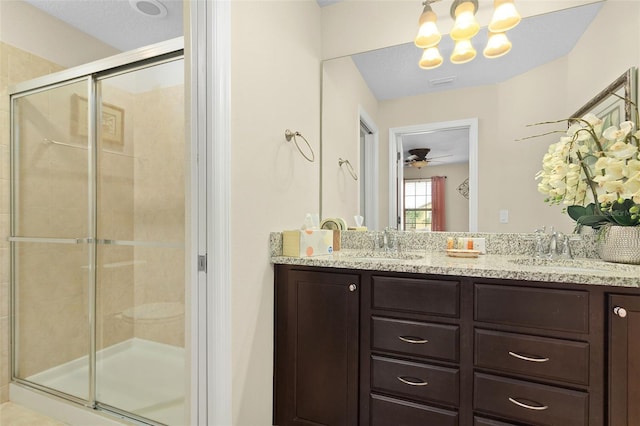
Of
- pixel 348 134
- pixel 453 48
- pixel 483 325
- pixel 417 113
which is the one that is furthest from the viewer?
pixel 348 134

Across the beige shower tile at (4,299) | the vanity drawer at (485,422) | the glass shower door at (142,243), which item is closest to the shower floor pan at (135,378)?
the glass shower door at (142,243)

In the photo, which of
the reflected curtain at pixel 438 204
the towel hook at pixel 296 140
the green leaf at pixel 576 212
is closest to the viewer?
the green leaf at pixel 576 212

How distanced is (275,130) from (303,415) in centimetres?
139

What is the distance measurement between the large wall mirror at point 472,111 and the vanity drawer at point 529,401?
32.2 inches

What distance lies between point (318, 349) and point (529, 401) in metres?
0.84

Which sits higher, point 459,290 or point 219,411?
point 459,290

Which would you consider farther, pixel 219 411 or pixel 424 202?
pixel 424 202

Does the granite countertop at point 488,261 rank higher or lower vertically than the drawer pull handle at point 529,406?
higher

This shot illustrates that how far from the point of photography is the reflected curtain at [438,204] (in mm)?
1889

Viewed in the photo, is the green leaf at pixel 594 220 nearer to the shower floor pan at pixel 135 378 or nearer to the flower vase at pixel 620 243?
the flower vase at pixel 620 243

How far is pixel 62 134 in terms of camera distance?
1988 millimetres

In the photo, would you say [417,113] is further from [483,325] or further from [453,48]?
[483,325]

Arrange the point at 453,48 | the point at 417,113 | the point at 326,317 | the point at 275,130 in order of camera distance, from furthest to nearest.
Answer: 1. the point at 417,113
2. the point at 453,48
3. the point at 275,130
4. the point at 326,317

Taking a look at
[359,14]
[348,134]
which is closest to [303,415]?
[348,134]
